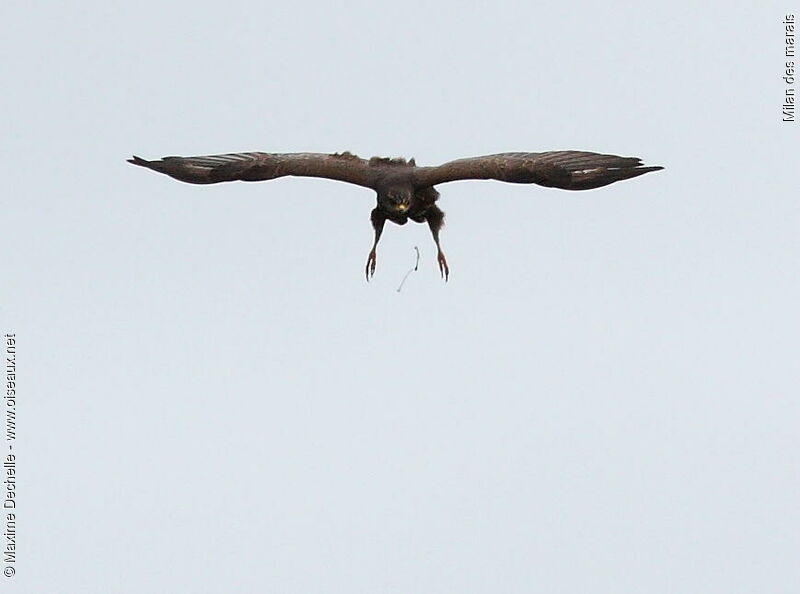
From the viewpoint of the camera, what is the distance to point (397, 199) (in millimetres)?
38969

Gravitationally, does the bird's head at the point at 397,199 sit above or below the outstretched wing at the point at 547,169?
below

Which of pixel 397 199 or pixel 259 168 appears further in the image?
pixel 259 168

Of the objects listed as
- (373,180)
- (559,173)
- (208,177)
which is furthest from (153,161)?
(559,173)

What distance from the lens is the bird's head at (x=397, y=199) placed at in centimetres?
3897

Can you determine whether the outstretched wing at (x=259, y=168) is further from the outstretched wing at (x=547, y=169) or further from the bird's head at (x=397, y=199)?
the outstretched wing at (x=547, y=169)

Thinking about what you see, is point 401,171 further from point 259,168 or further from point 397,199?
point 259,168

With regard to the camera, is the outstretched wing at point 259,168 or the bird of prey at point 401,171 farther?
the outstretched wing at point 259,168

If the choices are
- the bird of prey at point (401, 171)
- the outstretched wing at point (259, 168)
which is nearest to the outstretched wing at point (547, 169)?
the bird of prey at point (401, 171)

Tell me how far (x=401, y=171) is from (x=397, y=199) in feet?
2.70

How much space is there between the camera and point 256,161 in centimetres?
4006

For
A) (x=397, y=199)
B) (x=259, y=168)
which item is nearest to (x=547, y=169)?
(x=397, y=199)

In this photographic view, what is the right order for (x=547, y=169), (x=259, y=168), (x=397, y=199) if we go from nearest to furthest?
(x=547, y=169) → (x=397, y=199) → (x=259, y=168)

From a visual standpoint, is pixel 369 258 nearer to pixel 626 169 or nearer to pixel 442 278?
pixel 442 278

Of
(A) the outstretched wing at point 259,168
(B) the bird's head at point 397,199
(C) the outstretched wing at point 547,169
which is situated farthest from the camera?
(A) the outstretched wing at point 259,168
